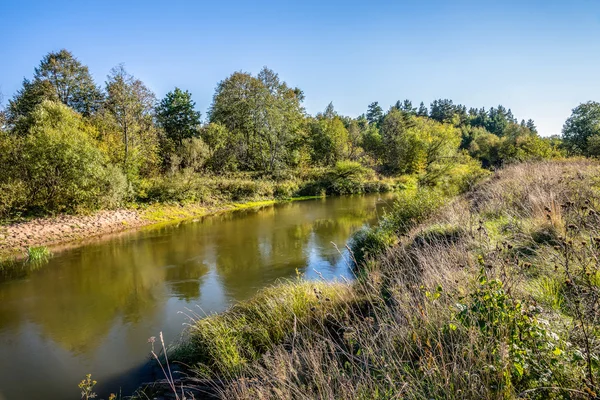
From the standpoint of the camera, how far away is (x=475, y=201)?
1138 cm

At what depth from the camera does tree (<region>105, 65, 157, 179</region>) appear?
76.0ft

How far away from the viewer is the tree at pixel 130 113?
23172 mm

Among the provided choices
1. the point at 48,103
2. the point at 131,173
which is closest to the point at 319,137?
the point at 131,173

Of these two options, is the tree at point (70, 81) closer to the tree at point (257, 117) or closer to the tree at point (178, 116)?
the tree at point (178, 116)

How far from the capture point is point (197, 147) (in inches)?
1258

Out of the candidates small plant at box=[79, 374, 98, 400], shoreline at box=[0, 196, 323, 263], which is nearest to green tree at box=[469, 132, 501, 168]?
shoreline at box=[0, 196, 323, 263]

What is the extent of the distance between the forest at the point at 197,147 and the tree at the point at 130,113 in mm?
90

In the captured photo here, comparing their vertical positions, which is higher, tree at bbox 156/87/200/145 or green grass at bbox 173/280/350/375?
tree at bbox 156/87/200/145

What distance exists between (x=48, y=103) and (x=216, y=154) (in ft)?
55.6

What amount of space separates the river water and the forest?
4766mm

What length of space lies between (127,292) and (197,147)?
23.8 metres

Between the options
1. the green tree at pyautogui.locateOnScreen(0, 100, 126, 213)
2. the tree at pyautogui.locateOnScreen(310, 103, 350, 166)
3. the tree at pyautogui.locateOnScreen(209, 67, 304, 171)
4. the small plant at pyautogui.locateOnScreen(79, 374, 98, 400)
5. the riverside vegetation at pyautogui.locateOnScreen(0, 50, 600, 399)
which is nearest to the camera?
the riverside vegetation at pyautogui.locateOnScreen(0, 50, 600, 399)

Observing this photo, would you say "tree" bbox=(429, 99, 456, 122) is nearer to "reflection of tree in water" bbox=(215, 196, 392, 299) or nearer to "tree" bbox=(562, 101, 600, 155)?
"tree" bbox=(562, 101, 600, 155)

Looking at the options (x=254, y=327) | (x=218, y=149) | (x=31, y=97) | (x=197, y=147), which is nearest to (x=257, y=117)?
(x=218, y=149)
